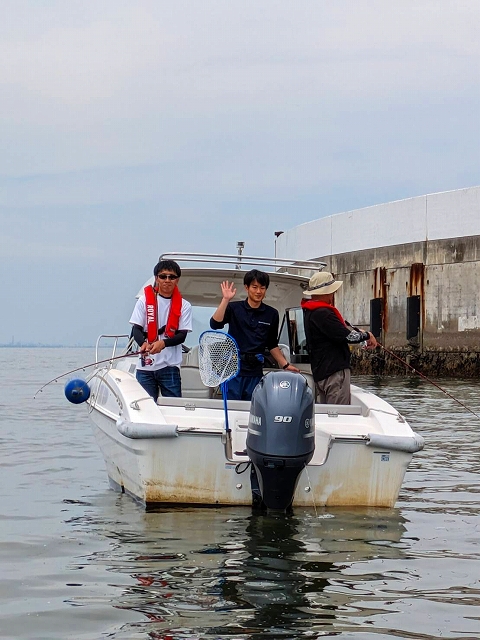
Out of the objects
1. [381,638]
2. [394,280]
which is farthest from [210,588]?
[394,280]

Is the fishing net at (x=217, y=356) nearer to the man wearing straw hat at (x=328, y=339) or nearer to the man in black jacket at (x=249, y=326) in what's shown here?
the man in black jacket at (x=249, y=326)

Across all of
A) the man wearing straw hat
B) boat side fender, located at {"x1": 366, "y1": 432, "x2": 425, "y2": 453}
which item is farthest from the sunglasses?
boat side fender, located at {"x1": 366, "y1": 432, "x2": 425, "y2": 453}

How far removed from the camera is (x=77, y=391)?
8398mm

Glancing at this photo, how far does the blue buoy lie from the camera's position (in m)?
8.38

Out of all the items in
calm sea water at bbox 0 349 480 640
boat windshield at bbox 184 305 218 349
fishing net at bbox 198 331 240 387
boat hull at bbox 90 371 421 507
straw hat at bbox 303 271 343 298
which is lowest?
calm sea water at bbox 0 349 480 640

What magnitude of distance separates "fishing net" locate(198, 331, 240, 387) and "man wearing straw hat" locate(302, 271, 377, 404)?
3.25ft

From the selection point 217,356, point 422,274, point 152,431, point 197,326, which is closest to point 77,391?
point 197,326

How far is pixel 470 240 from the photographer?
88.2 feet

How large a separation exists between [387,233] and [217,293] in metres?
20.1

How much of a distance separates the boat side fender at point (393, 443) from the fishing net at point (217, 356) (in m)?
1.11

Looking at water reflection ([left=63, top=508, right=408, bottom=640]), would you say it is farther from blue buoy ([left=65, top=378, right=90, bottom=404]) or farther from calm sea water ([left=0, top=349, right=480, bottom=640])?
blue buoy ([left=65, top=378, right=90, bottom=404])

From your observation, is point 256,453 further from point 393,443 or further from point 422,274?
point 422,274

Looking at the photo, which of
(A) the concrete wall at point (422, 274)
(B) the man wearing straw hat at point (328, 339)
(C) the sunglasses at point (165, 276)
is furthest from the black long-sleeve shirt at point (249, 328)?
(A) the concrete wall at point (422, 274)

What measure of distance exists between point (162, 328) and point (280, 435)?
81.9 inches
